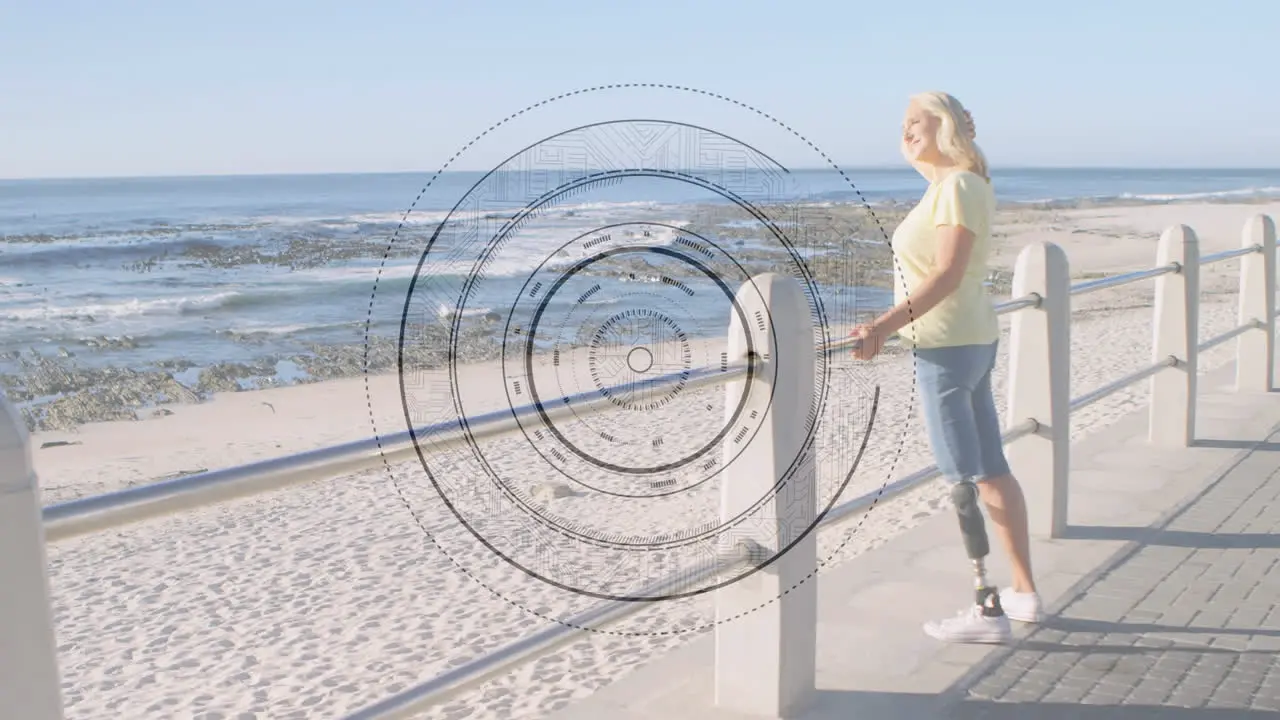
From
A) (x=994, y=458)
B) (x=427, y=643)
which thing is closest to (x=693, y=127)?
(x=994, y=458)

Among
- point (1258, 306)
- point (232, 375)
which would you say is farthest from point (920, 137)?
point (232, 375)

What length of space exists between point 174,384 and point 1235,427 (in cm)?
1605

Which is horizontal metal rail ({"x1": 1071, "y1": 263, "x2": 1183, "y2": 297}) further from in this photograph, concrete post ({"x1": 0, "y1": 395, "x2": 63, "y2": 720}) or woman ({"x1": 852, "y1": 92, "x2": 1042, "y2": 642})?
concrete post ({"x1": 0, "y1": 395, "x2": 63, "y2": 720})

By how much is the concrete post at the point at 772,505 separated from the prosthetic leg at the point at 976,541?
2.57 feet

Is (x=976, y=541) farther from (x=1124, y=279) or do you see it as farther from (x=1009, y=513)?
(x=1124, y=279)

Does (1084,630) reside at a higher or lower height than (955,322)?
lower

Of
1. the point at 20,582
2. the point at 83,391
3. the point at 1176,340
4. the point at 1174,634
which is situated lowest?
the point at 83,391

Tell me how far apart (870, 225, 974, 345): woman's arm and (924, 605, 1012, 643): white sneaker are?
1028mm

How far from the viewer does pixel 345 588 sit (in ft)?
22.4

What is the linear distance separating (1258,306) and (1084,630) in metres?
5.03

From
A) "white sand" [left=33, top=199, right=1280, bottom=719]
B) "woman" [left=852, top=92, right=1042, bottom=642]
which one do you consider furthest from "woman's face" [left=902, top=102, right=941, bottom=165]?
"white sand" [left=33, top=199, right=1280, bottom=719]

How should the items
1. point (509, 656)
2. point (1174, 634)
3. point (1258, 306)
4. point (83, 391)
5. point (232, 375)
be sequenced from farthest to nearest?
point (232, 375) → point (83, 391) → point (1258, 306) → point (1174, 634) → point (509, 656)

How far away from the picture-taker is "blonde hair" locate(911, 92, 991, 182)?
3295mm

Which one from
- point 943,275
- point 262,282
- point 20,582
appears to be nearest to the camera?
point 20,582
